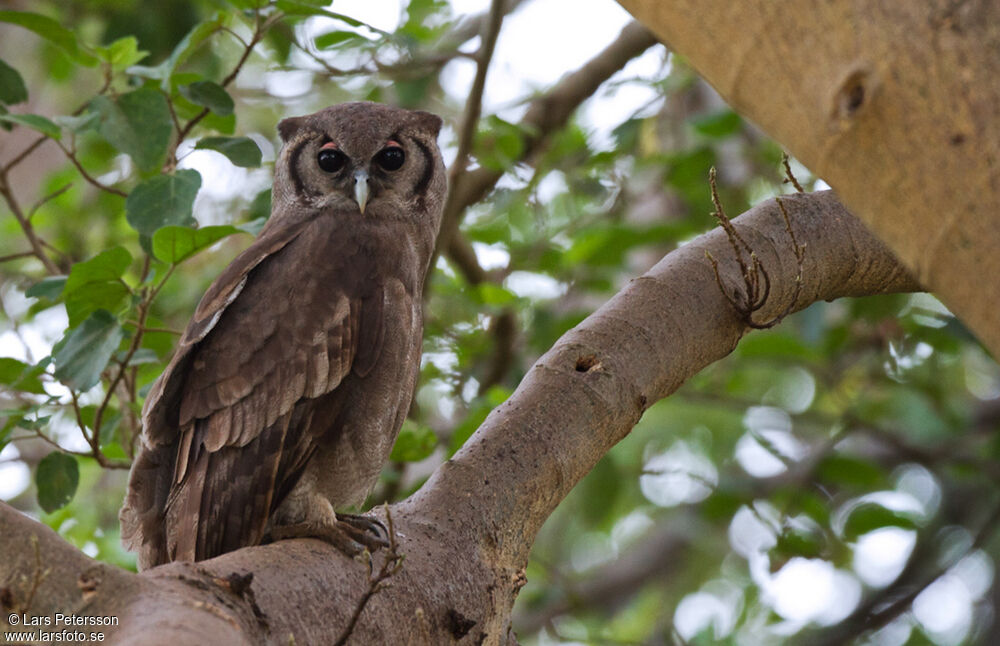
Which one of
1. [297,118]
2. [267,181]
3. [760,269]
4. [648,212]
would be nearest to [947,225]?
[760,269]

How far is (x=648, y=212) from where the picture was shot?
7688mm

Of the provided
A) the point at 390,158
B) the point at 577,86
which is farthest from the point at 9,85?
the point at 577,86

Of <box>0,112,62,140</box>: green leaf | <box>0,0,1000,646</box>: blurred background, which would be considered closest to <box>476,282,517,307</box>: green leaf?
<box>0,0,1000,646</box>: blurred background

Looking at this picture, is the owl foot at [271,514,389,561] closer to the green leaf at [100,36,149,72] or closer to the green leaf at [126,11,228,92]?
the green leaf at [126,11,228,92]

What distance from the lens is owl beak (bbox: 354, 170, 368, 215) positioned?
3.30m

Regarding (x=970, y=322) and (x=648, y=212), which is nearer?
(x=970, y=322)

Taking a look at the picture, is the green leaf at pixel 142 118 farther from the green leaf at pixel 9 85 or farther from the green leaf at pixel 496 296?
the green leaf at pixel 496 296

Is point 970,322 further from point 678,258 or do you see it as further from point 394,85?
point 394,85

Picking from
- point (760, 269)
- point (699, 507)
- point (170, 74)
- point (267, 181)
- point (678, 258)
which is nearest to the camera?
point (760, 269)

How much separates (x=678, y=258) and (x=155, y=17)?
3.32 m

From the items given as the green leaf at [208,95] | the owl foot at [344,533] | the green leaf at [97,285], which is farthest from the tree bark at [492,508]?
the green leaf at [208,95]

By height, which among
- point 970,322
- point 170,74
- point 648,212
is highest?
point 970,322

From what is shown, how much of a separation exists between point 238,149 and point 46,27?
694 mm

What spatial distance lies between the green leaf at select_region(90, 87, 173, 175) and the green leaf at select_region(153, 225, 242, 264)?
1.28ft
